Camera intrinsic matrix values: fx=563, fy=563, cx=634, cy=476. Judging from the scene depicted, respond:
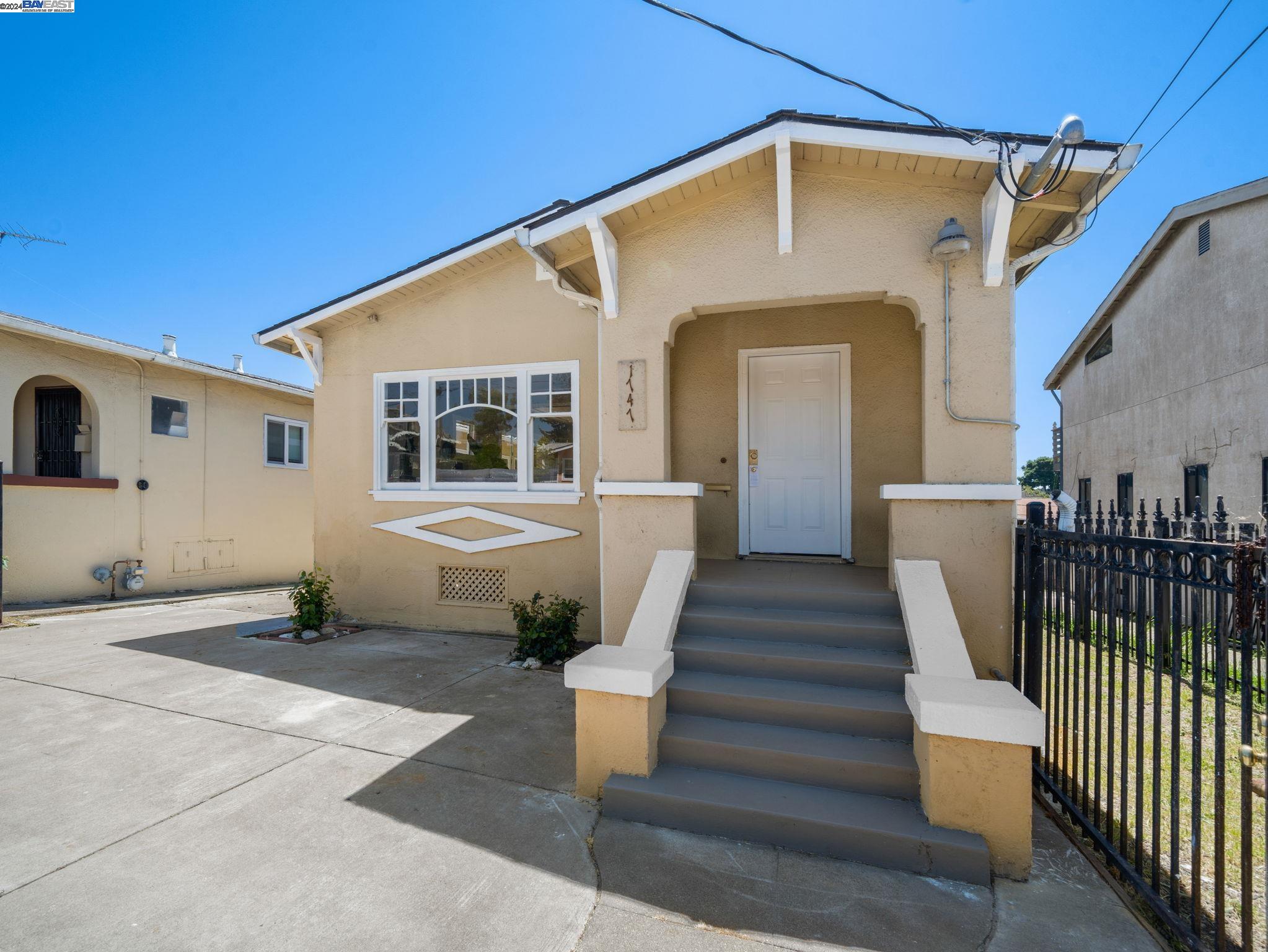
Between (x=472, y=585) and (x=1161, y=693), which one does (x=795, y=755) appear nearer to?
(x=1161, y=693)

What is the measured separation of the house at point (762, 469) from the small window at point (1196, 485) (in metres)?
7.60

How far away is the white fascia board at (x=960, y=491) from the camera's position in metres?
3.90

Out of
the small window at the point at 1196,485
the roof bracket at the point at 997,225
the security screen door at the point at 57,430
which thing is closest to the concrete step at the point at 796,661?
the roof bracket at the point at 997,225

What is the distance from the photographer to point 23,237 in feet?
33.9

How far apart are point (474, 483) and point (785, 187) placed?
5147 mm

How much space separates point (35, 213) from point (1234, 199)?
20.6m

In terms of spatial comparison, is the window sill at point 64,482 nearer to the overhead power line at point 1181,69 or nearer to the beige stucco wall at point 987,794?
the beige stucco wall at point 987,794

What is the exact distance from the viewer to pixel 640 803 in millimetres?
3186

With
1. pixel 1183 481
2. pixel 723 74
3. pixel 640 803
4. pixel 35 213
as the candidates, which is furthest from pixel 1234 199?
pixel 35 213

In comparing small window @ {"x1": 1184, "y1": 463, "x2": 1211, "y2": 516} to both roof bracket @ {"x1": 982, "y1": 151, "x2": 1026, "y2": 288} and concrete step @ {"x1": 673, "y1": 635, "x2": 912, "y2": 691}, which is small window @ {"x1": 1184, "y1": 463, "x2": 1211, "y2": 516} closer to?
roof bracket @ {"x1": 982, "y1": 151, "x2": 1026, "y2": 288}

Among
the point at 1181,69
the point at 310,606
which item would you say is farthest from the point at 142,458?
the point at 1181,69

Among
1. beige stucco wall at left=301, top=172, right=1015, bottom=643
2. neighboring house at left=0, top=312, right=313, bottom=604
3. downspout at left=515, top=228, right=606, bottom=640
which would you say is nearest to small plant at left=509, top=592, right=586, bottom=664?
beige stucco wall at left=301, top=172, right=1015, bottom=643

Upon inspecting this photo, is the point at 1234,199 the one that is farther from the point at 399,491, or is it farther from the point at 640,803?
the point at 399,491

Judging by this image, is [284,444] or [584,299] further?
[284,444]
